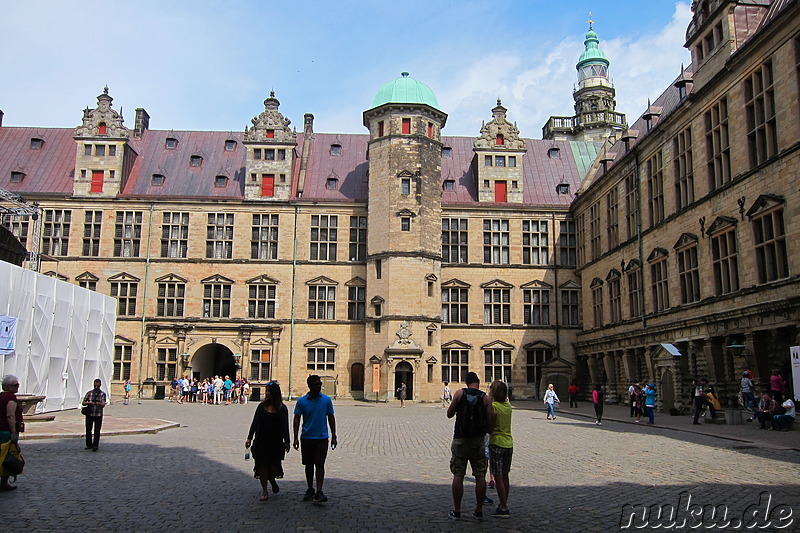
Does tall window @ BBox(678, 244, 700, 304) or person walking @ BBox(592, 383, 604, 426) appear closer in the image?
person walking @ BBox(592, 383, 604, 426)

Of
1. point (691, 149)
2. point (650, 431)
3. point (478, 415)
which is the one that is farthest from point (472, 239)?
point (478, 415)

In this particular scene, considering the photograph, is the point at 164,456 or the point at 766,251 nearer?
the point at 164,456

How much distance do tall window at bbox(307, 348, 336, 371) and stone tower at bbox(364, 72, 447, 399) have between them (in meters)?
2.89

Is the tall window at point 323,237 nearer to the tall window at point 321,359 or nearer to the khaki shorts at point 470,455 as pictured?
the tall window at point 321,359

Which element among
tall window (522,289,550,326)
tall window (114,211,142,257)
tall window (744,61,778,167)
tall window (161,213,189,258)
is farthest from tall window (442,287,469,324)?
tall window (744,61,778,167)

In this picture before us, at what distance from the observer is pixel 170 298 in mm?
46156

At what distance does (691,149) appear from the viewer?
3078cm

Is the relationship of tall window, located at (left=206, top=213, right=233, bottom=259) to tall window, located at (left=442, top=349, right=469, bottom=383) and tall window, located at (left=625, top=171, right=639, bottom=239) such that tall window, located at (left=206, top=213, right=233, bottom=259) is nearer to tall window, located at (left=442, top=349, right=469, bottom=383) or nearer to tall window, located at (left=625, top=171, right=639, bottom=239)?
tall window, located at (left=442, top=349, right=469, bottom=383)

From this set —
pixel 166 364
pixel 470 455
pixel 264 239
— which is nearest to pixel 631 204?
pixel 264 239

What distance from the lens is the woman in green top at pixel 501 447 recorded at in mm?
9367

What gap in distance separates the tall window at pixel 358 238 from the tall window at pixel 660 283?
1966 cm

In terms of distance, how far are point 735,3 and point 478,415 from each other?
25.7m

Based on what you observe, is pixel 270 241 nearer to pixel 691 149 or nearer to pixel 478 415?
pixel 691 149

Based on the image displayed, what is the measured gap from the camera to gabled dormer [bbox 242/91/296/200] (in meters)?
47.8
